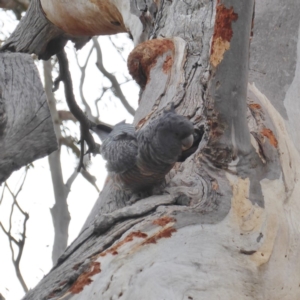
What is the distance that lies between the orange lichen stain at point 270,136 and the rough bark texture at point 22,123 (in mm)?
766

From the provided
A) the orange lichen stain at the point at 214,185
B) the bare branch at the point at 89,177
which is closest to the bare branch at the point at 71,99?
the bare branch at the point at 89,177

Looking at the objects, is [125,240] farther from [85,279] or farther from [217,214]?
[217,214]

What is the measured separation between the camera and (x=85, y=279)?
1.34 meters

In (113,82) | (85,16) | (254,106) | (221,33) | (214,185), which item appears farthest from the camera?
(113,82)

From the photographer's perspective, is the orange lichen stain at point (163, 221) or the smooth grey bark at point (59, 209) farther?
the smooth grey bark at point (59, 209)

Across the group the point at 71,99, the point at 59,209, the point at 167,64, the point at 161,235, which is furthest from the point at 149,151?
the point at 59,209

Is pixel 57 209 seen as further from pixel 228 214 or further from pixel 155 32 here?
pixel 228 214

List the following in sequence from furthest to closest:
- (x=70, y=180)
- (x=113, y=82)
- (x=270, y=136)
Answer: (x=113, y=82)
(x=70, y=180)
(x=270, y=136)

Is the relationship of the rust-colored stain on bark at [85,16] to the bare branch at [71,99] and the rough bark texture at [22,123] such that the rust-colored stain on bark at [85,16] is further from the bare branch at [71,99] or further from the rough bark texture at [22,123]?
the rough bark texture at [22,123]

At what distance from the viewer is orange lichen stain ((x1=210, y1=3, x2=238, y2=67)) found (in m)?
1.42

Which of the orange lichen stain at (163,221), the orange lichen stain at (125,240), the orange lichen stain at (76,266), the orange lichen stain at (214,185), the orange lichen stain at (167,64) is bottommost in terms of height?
the orange lichen stain at (76,266)

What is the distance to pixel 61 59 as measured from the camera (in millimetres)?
3441

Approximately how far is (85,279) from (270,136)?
2.74 ft

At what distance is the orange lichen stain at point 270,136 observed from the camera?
1.79 meters
